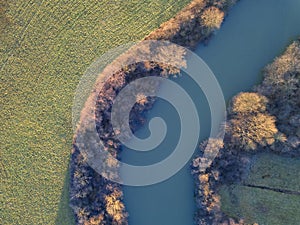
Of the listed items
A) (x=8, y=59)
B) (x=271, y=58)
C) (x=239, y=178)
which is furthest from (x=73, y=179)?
(x=271, y=58)

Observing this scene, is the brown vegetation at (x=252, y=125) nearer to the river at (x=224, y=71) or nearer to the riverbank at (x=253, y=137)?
the riverbank at (x=253, y=137)

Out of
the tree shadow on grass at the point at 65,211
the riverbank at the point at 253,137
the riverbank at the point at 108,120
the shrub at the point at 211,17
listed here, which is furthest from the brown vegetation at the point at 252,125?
the tree shadow on grass at the point at 65,211

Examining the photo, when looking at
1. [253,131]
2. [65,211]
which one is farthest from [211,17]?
[65,211]

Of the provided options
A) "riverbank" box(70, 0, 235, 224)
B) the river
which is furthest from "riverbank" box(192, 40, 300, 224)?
"riverbank" box(70, 0, 235, 224)

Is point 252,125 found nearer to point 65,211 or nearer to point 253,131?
point 253,131

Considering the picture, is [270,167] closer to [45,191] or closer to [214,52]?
[214,52]

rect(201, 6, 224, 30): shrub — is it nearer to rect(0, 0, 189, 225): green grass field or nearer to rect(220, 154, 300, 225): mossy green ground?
rect(0, 0, 189, 225): green grass field
